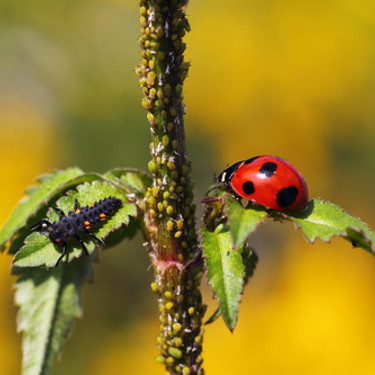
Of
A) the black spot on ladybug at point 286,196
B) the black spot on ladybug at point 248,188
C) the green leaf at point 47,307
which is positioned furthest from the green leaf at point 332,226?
the green leaf at point 47,307

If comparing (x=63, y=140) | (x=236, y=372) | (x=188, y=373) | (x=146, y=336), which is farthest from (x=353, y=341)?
(x=188, y=373)

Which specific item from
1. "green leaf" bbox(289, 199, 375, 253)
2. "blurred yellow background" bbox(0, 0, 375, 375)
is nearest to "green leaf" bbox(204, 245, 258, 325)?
"green leaf" bbox(289, 199, 375, 253)

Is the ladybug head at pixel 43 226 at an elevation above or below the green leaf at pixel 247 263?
above

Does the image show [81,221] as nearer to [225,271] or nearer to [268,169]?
[225,271]

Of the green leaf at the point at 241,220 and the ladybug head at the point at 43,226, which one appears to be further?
the ladybug head at the point at 43,226

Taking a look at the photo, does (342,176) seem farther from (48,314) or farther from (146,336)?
(48,314)

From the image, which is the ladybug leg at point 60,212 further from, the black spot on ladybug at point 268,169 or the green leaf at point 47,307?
the black spot on ladybug at point 268,169

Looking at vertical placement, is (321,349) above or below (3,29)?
below
